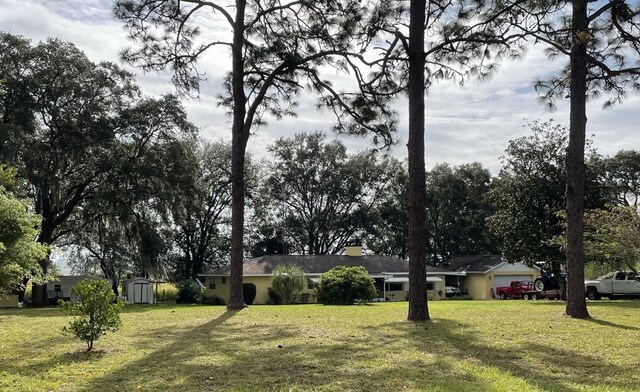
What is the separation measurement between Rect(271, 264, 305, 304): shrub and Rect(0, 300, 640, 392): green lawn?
18.3 m

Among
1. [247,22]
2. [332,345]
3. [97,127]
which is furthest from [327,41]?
[97,127]

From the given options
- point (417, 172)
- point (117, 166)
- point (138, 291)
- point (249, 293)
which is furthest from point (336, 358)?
point (138, 291)

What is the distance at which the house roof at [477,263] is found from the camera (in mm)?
40803

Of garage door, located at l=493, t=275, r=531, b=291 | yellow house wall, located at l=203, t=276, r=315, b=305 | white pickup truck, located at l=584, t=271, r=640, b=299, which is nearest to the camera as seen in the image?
white pickup truck, located at l=584, t=271, r=640, b=299

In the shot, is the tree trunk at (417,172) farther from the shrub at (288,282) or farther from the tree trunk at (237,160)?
the shrub at (288,282)

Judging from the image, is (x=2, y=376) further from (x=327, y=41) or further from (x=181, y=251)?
(x=181, y=251)

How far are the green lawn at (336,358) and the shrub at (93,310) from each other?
33 cm

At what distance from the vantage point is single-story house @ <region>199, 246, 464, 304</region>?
3425cm

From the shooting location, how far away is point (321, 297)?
24750 mm

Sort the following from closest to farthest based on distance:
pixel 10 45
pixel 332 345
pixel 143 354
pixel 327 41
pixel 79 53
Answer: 1. pixel 143 354
2. pixel 332 345
3. pixel 327 41
4. pixel 10 45
5. pixel 79 53

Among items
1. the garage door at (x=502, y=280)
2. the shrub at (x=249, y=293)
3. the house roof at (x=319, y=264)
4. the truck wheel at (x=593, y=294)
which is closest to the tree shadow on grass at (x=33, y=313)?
the shrub at (x=249, y=293)

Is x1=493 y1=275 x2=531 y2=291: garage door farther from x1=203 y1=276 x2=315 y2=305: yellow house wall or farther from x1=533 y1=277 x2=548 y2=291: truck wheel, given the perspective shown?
x1=203 y1=276 x2=315 y2=305: yellow house wall

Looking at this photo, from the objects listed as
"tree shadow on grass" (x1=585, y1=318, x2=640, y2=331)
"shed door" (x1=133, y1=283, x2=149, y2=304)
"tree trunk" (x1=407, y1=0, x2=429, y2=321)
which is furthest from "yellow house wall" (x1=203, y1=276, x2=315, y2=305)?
"tree shadow on grass" (x1=585, y1=318, x2=640, y2=331)

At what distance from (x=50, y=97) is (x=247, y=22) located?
39.9 ft
